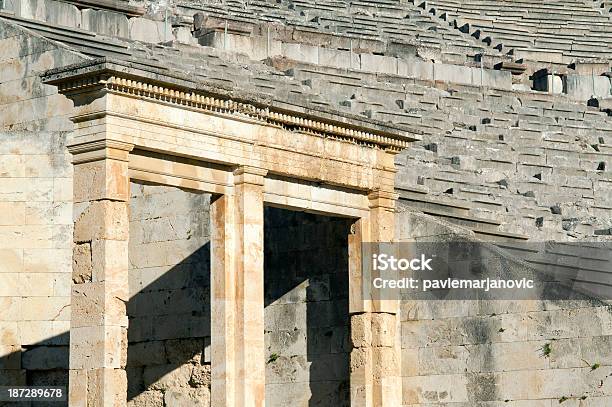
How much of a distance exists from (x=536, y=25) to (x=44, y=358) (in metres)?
23.0

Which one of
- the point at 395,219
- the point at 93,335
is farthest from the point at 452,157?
the point at 93,335

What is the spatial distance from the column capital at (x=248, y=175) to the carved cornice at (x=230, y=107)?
624 mm

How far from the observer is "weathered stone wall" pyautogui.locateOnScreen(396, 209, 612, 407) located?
1822cm

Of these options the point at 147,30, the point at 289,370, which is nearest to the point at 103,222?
the point at 289,370

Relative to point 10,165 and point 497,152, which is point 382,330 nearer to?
point 10,165

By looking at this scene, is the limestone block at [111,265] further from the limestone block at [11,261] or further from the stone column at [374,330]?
the limestone block at [11,261]

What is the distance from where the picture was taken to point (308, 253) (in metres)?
21.0

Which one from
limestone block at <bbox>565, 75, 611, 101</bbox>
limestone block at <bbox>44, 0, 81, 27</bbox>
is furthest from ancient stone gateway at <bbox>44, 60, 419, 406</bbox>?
limestone block at <bbox>565, 75, 611, 101</bbox>

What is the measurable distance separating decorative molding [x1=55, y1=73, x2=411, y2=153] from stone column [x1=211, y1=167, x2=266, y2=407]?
765mm

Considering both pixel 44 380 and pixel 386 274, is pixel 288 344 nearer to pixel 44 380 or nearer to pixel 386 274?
pixel 386 274

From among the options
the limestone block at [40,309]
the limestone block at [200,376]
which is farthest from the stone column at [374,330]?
the limestone block at [40,309]

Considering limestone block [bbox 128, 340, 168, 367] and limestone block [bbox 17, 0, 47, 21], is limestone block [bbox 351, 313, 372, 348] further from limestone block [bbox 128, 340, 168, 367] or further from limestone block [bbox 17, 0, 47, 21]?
limestone block [bbox 17, 0, 47, 21]

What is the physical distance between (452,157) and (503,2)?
18.0 m

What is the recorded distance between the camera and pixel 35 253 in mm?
20922
